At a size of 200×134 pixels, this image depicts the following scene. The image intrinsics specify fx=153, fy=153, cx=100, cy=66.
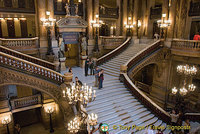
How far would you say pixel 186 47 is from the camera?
41.3ft

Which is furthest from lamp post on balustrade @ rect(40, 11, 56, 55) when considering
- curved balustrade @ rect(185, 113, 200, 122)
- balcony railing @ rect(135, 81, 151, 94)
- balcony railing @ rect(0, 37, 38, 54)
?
curved balustrade @ rect(185, 113, 200, 122)

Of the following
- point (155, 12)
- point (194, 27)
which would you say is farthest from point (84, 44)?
point (194, 27)

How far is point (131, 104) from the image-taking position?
32.3ft

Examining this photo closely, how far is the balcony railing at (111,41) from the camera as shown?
15.9 m

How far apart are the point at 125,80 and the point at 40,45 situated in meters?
7.56

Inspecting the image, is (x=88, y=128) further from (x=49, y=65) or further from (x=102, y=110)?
(x=49, y=65)

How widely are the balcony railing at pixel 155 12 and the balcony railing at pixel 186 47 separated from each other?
15.8ft

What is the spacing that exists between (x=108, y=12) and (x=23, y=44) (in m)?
9.30

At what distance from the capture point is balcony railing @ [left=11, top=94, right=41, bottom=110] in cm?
1203

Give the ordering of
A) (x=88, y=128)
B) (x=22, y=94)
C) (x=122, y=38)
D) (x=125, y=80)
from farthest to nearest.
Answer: (x=122, y=38)
(x=22, y=94)
(x=125, y=80)
(x=88, y=128)

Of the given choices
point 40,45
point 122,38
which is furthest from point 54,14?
point 122,38

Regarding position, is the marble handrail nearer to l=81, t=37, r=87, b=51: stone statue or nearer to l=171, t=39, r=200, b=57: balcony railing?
l=171, t=39, r=200, b=57: balcony railing

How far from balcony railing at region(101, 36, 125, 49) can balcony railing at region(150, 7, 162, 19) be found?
4638mm

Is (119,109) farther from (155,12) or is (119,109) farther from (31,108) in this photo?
(155,12)
